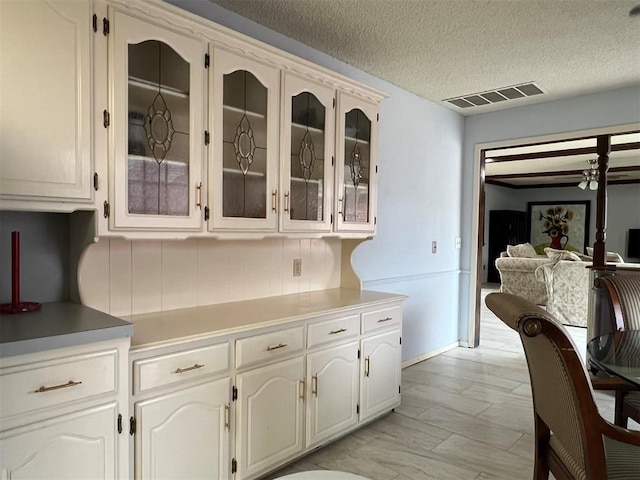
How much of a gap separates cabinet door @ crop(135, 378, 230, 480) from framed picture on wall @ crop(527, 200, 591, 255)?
33.6 feet

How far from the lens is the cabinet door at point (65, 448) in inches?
51.9

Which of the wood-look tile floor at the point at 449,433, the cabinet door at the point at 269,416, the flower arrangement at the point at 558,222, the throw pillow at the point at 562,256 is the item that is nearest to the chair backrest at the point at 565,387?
the wood-look tile floor at the point at 449,433

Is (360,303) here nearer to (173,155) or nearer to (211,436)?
(211,436)

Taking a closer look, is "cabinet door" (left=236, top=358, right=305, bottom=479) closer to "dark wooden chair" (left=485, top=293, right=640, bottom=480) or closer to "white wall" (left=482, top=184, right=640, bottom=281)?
"dark wooden chair" (left=485, top=293, right=640, bottom=480)

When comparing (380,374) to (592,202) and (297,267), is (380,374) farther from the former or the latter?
(592,202)


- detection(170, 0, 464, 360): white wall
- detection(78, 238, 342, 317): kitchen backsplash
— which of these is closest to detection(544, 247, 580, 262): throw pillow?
detection(170, 0, 464, 360): white wall

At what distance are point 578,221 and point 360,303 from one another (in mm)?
10370

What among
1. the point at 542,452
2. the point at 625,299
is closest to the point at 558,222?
the point at 625,299

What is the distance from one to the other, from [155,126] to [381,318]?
5.86 ft

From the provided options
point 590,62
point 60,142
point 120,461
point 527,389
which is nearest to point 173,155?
point 60,142

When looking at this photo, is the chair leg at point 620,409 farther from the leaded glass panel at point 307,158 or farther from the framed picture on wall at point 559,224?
the framed picture on wall at point 559,224

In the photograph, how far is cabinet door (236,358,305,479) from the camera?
2.00 m

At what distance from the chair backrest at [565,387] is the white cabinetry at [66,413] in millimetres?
1374

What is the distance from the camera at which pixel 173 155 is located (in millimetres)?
1916
